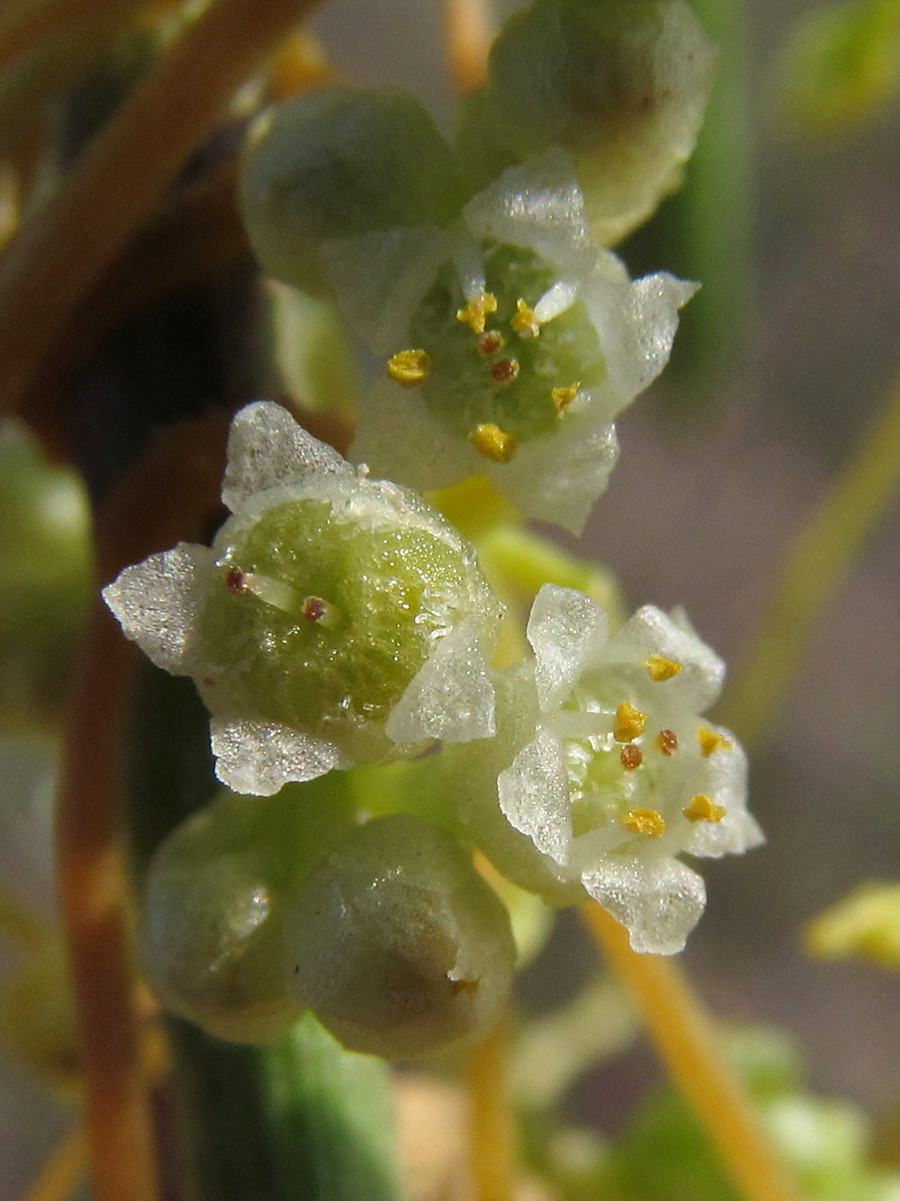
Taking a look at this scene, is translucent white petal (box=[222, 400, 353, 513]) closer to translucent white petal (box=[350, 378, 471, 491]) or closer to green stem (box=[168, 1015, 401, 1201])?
translucent white petal (box=[350, 378, 471, 491])

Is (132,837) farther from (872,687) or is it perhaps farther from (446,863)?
(872,687)

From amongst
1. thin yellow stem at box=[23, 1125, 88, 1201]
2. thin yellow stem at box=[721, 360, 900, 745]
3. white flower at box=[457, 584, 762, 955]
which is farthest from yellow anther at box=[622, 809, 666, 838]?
thin yellow stem at box=[721, 360, 900, 745]

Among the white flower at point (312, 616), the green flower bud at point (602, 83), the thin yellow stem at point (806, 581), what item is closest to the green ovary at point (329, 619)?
the white flower at point (312, 616)

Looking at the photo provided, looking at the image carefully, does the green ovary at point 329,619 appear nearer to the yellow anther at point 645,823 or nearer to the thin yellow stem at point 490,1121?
the yellow anther at point 645,823

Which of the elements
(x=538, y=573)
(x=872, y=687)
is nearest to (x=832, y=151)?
(x=872, y=687)

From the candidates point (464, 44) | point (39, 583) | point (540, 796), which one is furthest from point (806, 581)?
point (540, 796)

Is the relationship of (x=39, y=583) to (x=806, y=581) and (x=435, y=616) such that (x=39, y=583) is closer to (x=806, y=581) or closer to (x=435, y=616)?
(x=435, y=616)
